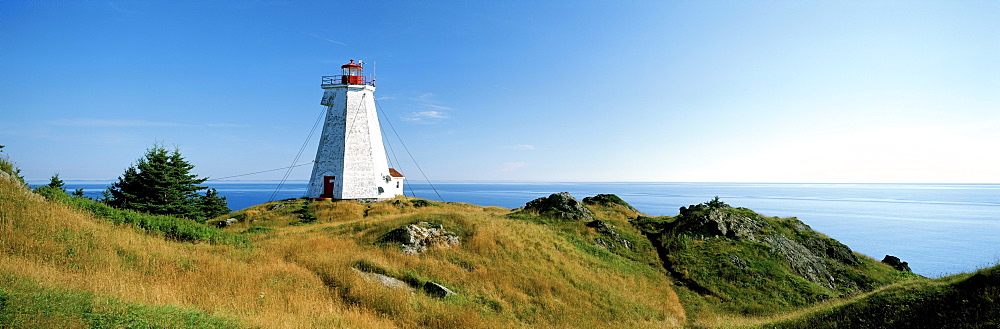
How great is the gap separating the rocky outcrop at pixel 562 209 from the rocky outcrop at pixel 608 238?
1.80m

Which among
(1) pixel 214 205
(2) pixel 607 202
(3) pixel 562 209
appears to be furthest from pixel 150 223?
(1) pixel 214 205

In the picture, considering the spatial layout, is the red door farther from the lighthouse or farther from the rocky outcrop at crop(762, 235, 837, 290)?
the rocky outcrop at crop(762, 235, 837, 290)

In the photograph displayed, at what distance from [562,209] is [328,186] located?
23.8 metres

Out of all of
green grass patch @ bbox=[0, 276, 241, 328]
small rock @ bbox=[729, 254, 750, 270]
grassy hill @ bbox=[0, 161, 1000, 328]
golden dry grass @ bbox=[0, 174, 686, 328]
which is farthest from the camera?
small rock @ bbox=[729, 254, 750, 270]

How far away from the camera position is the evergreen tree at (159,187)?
112 ft

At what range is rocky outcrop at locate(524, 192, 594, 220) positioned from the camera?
95.4 feet

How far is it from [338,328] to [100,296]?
4598 mm

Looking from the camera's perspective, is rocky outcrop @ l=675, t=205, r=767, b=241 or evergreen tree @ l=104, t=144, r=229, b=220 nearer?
rocky outcrop @ l=675, t=205, r=767, b=241

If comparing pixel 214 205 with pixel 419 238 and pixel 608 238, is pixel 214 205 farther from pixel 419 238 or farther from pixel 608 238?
pixel 608 238

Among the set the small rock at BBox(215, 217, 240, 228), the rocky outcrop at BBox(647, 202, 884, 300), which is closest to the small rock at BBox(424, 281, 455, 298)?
the rocky outcrop at BBox(647, 202, 884, 300)

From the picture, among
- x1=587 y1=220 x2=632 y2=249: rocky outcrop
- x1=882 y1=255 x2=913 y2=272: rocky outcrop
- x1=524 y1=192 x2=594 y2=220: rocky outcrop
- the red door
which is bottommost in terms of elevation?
x1=882 y1=255 x2=913 y2=272: rocky outcrop

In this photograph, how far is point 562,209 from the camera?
98.4 ft

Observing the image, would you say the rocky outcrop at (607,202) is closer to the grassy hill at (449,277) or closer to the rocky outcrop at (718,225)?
the rocky outcrop at (718,225)

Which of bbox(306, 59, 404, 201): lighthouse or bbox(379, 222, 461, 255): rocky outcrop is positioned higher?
bbox(306, 59, 404, 201): lighthouse
